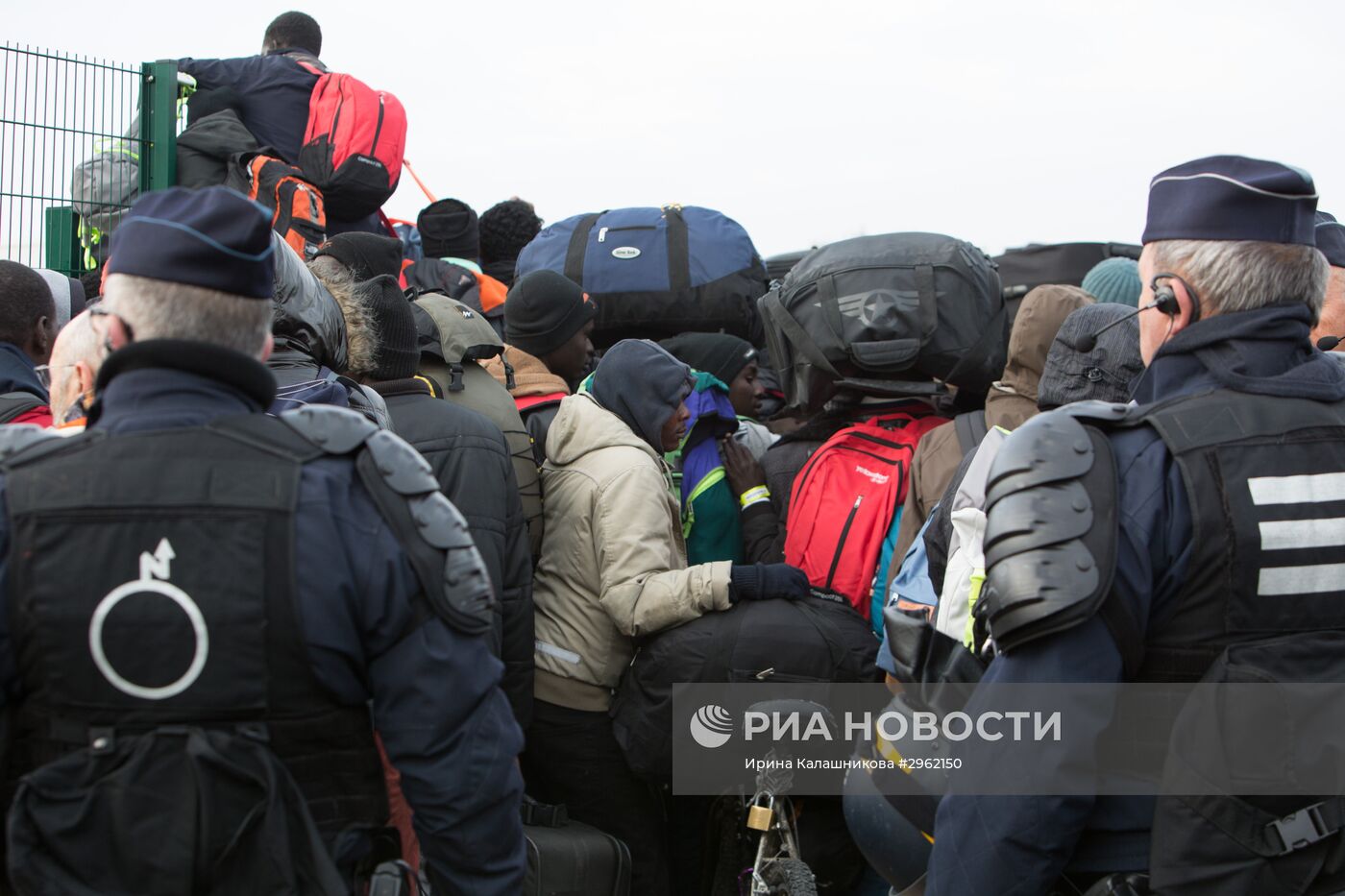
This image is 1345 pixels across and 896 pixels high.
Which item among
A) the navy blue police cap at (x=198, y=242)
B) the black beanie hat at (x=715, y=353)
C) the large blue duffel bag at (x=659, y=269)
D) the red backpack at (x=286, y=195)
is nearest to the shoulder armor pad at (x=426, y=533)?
the navy blue police cap at (x=198, y=242)

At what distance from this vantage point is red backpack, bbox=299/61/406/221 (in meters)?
6.84

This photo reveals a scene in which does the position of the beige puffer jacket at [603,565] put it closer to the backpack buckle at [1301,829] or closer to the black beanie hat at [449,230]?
the backpack buckle at [1301,829]

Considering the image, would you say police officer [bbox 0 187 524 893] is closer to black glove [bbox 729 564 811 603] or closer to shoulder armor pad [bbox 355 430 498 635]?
shoulder armor pad [bbox 355 430 498 635]

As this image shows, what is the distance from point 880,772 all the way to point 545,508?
179cm

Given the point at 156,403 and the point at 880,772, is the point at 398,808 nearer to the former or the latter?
the point at 156,403

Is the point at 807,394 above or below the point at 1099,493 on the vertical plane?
below

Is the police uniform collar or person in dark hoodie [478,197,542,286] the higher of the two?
the police uniform collar

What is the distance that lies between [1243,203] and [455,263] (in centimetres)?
492

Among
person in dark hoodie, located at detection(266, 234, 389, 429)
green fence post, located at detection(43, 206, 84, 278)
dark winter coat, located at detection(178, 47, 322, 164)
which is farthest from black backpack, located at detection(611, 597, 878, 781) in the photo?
dark winter coat, located at detection(178, 47, 322, 164)

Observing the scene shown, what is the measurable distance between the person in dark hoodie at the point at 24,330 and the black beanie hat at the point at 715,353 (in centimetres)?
237

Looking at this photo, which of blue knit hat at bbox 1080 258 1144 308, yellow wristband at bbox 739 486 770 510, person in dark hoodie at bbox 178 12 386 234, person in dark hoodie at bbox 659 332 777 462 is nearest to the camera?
yellow wristband at bbox 739 486 770 510

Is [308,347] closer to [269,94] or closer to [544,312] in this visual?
[544,312]

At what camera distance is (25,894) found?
209 centimetres

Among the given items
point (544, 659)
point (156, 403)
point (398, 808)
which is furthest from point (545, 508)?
point (156, 403)
